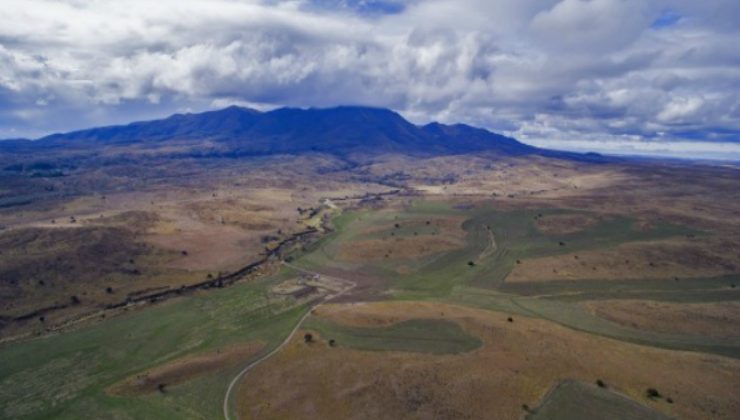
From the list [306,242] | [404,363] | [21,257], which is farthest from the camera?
[306,242]

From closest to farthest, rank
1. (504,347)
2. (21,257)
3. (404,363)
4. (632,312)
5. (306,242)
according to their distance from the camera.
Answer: (404,363), (504,347), (632,312), (21,257), (306,242)

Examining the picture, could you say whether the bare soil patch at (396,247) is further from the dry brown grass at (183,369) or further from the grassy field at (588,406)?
the grassy field at (588,406)

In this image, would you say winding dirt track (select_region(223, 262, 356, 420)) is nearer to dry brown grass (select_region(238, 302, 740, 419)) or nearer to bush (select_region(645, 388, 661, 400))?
dry brown grass (select_region(238, 302, 740, 419))

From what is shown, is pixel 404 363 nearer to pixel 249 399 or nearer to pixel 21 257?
pixel 249 399

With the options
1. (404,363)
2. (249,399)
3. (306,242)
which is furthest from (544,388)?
(306,242)

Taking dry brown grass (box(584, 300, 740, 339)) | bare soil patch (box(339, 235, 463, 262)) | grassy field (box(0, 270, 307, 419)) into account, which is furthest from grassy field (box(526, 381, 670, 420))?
bare soil patch (box(339, 235, 463, 262))

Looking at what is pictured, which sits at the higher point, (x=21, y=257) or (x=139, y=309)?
(x=21, y=257)
